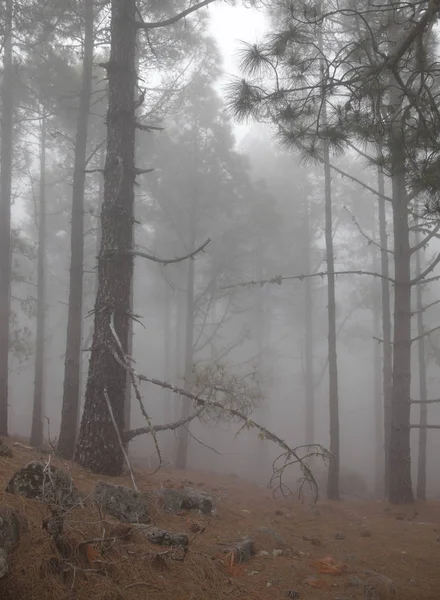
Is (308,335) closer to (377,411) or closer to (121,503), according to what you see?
(377,411)

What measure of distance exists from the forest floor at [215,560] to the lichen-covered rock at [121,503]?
21 centimetres

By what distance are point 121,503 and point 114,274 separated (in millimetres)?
2993

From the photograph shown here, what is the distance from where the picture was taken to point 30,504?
3883mm

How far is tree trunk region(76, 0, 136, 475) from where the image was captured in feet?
20.7

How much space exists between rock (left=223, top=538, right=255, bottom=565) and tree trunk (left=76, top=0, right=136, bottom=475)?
2329 mm

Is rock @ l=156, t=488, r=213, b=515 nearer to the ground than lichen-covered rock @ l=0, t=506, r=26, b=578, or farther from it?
nearer to the ground

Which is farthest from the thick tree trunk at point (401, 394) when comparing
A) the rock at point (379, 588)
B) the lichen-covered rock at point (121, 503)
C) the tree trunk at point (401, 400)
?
the lichen-covered rock at point (121, 503)

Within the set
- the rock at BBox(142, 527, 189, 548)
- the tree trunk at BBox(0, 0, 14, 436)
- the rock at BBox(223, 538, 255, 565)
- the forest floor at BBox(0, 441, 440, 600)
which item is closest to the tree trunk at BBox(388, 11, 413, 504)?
the forest floor at BBox(0, 441, 440, 600)

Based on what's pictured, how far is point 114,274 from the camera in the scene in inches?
258

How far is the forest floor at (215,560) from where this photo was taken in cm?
325

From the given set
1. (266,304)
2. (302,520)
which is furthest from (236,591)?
(266,304)

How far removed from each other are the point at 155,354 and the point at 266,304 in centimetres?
1538

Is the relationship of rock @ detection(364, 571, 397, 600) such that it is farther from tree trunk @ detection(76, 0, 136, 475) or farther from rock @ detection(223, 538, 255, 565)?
tree trunk @ detection(76, 0, 136, 475)

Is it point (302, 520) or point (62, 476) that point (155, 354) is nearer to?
point (302, 520)
